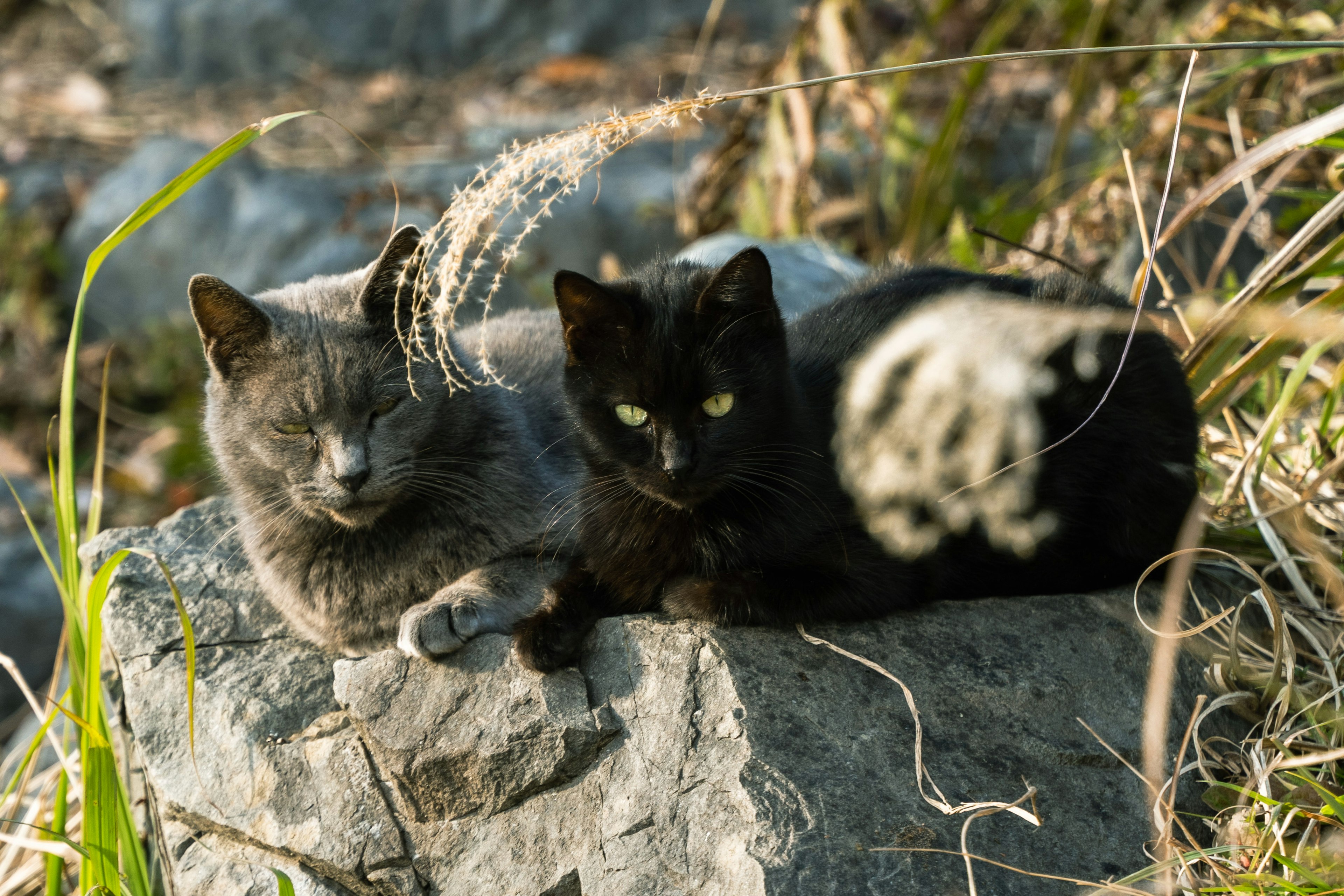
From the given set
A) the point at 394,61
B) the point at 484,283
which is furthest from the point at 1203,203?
the point at 394,61

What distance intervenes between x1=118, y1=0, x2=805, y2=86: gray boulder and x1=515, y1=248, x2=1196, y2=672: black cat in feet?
19.9

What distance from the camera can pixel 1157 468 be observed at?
9.23ft

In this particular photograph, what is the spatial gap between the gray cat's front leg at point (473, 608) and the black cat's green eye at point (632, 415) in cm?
60

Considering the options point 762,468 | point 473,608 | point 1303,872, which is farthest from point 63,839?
point 1303,872

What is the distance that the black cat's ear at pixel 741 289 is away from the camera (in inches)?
92.2

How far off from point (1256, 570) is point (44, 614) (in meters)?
5.40

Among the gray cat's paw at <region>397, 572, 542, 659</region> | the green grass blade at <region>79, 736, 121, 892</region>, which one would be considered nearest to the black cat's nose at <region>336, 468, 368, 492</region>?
the gray cat's paw at <region>397, 572, 542, 659</region>

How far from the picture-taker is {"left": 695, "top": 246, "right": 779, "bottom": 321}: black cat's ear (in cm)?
234

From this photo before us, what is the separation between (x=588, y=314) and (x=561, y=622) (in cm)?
74

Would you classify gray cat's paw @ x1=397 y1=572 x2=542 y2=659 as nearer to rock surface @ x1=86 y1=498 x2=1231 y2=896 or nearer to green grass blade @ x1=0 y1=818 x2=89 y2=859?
rock surface @ x1=86 y1=498 x2=1231 y2=896

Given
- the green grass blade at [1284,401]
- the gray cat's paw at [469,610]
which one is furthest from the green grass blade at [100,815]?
the green grass blade at [1284,401]

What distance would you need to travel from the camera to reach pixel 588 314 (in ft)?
8.05

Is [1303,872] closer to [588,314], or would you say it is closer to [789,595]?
[789,595]

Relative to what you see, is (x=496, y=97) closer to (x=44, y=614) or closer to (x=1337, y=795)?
(x=44, y=614)
